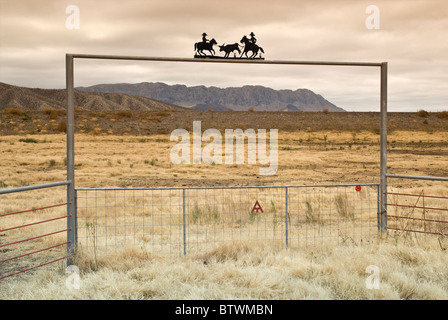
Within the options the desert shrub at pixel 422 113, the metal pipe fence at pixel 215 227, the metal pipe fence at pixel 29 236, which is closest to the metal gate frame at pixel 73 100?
the metal pipe fence at pixel 29 236

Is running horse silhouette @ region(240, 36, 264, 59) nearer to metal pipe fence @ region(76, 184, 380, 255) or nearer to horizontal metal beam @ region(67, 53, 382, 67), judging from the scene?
horizontal metal beam @ region(67, 53, 382, 67)

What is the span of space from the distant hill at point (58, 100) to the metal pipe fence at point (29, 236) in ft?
408

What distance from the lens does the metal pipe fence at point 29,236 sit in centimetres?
712

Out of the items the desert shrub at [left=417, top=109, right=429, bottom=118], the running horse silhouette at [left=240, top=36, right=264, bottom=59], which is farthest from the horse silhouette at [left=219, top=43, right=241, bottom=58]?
the desert shrub at [left=417, top=109, right=429, bottom=118]

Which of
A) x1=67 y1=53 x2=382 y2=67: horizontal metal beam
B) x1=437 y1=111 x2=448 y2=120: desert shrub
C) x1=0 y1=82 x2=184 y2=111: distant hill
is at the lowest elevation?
x1=67 y1=53 x2=382 y2=67: horizontal metal beam

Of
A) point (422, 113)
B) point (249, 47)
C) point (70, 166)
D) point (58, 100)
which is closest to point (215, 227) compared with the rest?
point (70, 166)

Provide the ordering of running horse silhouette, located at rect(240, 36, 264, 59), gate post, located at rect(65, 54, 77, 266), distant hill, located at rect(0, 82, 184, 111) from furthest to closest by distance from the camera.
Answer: distant hill, located at rect(0, 82, 184, 111) < running horse silhouette, located at rect(240, 36, 264, 59) < gate post, located at rect(65, 54, 77, 266)

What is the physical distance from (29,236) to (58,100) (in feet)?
552

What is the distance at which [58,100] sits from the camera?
16650cm

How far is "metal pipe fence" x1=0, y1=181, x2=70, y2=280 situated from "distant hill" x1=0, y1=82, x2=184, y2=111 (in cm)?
12438

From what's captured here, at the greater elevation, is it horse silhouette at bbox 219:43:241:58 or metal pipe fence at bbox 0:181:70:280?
horse silhouette at bbox 219:43:241:58

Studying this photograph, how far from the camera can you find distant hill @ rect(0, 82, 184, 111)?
147212 millimetres

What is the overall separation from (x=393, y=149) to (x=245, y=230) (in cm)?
3206

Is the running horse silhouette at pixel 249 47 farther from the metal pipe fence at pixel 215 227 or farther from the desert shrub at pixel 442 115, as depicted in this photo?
the desert shrub at pixel 442 115
